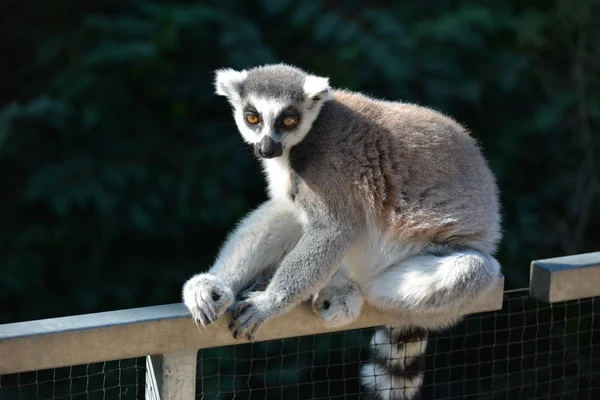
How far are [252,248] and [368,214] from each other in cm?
47

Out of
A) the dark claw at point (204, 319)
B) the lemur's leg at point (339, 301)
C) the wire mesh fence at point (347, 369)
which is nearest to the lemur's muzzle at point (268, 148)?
the lemur's leg at point (339, 301)

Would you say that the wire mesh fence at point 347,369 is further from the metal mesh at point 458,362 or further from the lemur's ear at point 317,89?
the lemur's ear at point 317,89

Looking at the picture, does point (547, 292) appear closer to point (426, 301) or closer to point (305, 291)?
point (426, 301)

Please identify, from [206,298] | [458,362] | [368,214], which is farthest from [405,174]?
[458,362]

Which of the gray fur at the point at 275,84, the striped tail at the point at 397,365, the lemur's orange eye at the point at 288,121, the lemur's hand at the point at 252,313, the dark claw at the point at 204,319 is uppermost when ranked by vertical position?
the gray fur at the point at 275,84

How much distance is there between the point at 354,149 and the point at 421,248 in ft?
1.53

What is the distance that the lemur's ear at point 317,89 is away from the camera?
11.7 feet

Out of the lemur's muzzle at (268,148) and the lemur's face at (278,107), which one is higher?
the lemur's face at (278,107)

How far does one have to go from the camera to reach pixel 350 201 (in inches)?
136

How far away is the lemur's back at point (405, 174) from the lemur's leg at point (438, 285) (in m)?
0.21

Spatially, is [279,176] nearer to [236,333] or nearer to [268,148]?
[268,148]

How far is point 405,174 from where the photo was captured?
3.49 m

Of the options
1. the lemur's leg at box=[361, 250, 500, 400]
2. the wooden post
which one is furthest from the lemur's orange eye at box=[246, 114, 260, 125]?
the wooden post

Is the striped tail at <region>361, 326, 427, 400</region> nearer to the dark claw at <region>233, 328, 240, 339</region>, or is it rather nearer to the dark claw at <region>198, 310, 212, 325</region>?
the dark claw at <region>233, 328, 240, 339</region>
